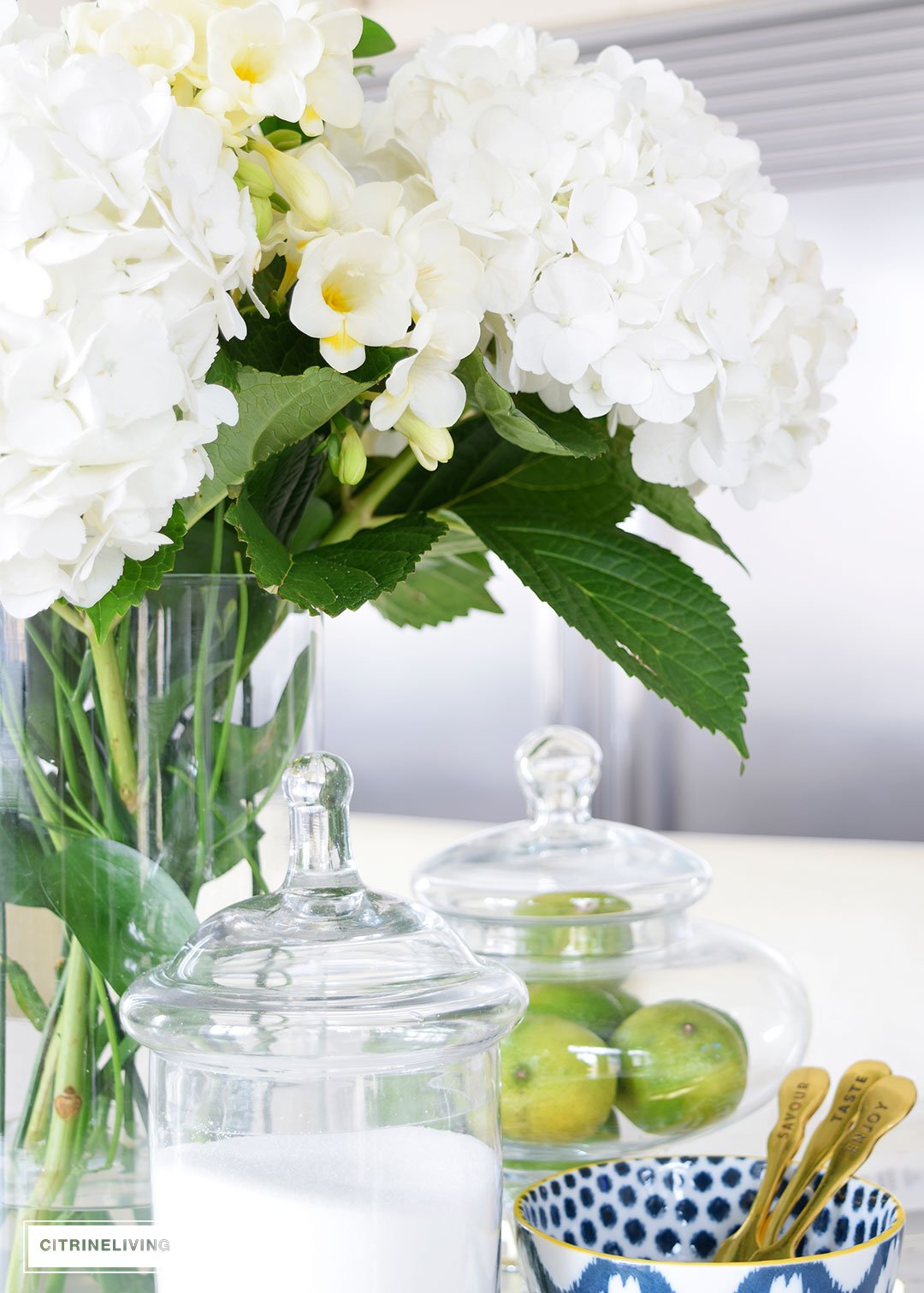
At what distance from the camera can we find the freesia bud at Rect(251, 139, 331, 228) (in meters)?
0.43

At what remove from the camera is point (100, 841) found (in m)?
0.48

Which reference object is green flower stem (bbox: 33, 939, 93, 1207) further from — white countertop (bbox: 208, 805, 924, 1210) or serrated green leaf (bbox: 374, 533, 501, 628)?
serrated green leaf (bbox: 374, 533, 501, 628)

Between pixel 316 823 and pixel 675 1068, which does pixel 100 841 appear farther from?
pixel 675 1068

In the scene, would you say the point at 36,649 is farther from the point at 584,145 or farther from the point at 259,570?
the point at 584,145

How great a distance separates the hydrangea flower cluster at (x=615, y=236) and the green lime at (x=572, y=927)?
0.55ft

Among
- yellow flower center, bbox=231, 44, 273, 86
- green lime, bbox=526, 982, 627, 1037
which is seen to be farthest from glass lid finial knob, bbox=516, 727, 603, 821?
yellow flower center, bbox=231, 44, 273, 86

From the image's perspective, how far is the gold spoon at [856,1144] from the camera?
451mm

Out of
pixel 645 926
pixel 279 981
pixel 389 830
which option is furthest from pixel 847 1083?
pixel 389 830

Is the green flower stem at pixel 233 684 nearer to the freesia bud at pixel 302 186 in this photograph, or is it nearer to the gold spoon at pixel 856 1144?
the freesia bud at pixel 302 186

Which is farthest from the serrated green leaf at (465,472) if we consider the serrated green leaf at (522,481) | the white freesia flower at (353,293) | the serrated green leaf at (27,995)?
the serrated green leaf at (27,995)

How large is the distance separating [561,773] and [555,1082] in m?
0.14

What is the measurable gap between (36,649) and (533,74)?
257mm

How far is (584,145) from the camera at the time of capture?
468 millimetres

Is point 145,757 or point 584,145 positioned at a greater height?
point 584,145
